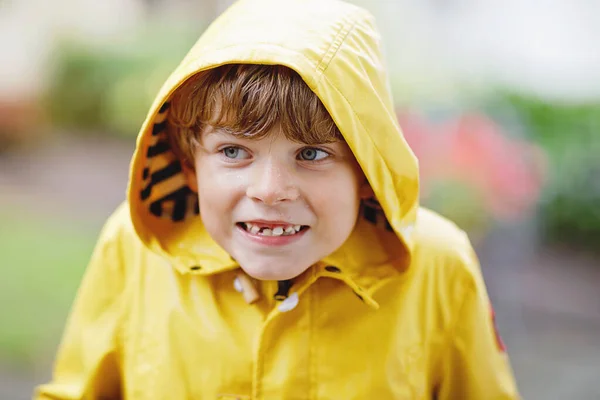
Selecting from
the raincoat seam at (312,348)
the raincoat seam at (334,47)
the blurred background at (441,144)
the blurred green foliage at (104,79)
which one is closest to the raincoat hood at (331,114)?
the raincoat seam at (334,47)

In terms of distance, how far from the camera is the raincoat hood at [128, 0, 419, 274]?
56.3 inches

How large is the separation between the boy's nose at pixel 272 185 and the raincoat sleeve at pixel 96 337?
0.53 m

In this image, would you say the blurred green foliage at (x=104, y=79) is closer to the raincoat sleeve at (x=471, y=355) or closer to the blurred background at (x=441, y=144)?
the blurred background at (x=441, y=144)

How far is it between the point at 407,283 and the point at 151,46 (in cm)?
793

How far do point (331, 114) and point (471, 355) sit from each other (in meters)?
0.71

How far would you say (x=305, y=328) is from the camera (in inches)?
65.7

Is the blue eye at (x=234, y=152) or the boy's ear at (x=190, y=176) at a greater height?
the blue eye at (x=234, y=152)

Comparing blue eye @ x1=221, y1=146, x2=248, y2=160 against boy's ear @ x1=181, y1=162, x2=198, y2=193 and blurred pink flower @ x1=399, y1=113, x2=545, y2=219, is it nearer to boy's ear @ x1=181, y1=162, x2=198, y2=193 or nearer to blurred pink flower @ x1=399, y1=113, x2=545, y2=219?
boy's ear @ x1=181, y1=162, x2=198, y2=193

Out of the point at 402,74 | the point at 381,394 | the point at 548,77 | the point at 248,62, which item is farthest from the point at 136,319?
the point at 548,77

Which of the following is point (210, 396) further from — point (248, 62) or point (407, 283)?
point (248, 62)

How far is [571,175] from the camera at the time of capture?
5188 millimetres

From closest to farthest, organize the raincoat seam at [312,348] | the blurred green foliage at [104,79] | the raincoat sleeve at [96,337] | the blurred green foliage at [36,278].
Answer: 1. the raincoat seam at [312,348]
2. the raincoat sleeve at [96,337]
3. the blurred green foliage at [36,278]
4. the blurred green foliage at [104,79]

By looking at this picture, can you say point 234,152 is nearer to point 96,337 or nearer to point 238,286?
point 238,286

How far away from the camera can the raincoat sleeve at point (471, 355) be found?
67.7 inches
